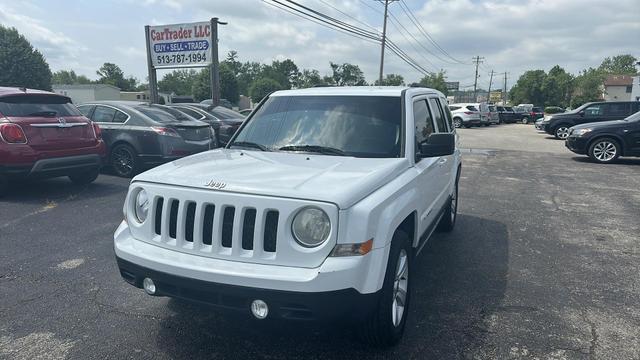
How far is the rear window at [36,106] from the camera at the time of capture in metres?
6.76

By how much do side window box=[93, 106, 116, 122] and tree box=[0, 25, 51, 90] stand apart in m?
44.3

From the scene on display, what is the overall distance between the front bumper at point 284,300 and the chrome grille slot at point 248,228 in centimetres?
25

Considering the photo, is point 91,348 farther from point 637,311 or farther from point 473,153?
point 473,153

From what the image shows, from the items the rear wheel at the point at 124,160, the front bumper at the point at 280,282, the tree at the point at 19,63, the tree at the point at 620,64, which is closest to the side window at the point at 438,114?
the front bumper at the point at 280,282

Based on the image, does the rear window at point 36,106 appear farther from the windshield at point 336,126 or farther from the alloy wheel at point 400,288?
the alloy wheel at point 400,288

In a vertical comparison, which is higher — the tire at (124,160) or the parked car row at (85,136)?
the parked car row at (85,136)

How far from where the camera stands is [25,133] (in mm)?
6734

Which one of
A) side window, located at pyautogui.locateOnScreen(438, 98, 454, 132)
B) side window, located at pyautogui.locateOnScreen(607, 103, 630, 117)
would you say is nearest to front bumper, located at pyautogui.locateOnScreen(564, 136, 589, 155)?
side window, located at pyautogui.locateOnScreen(607, 103, 630, 117)

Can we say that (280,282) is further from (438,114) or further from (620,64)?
(620,64)

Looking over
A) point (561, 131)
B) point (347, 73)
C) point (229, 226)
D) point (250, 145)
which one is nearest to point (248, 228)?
point (229, 226)

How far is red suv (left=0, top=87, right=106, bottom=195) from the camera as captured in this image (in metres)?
6.65

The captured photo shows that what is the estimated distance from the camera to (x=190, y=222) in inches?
112

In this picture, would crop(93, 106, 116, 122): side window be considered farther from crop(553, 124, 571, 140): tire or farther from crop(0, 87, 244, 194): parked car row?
crop(553, 124, 571, 140): tire

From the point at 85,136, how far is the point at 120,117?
5.86ft
